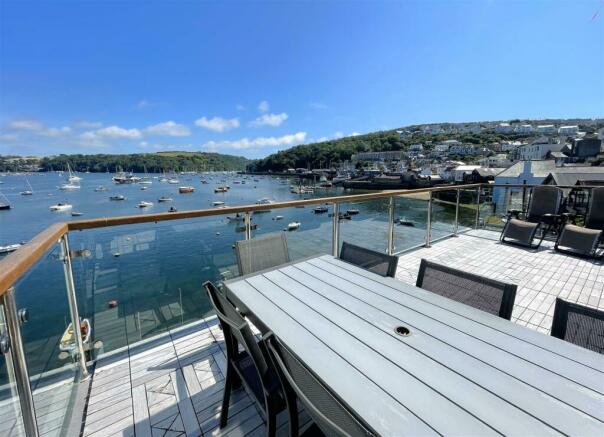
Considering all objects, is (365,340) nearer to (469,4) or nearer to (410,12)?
(469,4)

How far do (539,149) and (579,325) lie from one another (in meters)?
68.3

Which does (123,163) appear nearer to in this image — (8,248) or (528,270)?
(8,248)

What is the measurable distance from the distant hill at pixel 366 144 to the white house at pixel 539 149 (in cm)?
2059

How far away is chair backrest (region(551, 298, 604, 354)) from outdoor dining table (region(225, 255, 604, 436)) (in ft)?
0.62

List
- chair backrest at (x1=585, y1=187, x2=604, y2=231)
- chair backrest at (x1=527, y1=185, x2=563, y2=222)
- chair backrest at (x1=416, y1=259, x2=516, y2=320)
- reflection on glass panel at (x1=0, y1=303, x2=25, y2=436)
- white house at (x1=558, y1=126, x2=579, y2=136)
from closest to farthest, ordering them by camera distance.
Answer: reflection on glass panel at (x1=0, y1=303, x2=25, y2=436) < chair backrest at (x1=416, y1=259, x2=516, y2=320) < chair backrest at (x1=585, y1=187, x2=604, y2=231) < chair backrest at (x1=527, y1=185, x2=563, y2=222) < white house at (x1=558, y1=126, x2=579, y2=136)

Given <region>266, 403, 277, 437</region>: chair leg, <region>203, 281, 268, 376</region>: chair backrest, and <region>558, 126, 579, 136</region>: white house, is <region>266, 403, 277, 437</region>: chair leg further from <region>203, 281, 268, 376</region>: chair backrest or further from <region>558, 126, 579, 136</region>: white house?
<region>558, 126, 579, 136</region>: white house

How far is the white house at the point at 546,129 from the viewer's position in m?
71.6

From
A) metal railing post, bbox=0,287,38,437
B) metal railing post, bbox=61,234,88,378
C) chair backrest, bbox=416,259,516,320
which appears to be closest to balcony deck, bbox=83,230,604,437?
metal railing post, bbox=61,234,88,378

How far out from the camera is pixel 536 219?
540cm

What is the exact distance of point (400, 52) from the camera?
27.7ft

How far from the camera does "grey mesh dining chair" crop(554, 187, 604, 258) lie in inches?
174

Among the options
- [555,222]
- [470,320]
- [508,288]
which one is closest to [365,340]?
[470,320]

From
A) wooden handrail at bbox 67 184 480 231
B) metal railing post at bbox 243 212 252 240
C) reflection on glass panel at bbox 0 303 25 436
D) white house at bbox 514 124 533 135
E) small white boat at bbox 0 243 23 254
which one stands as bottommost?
small white boat at bbox 0 243 23 254

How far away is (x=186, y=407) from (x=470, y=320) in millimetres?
1812
